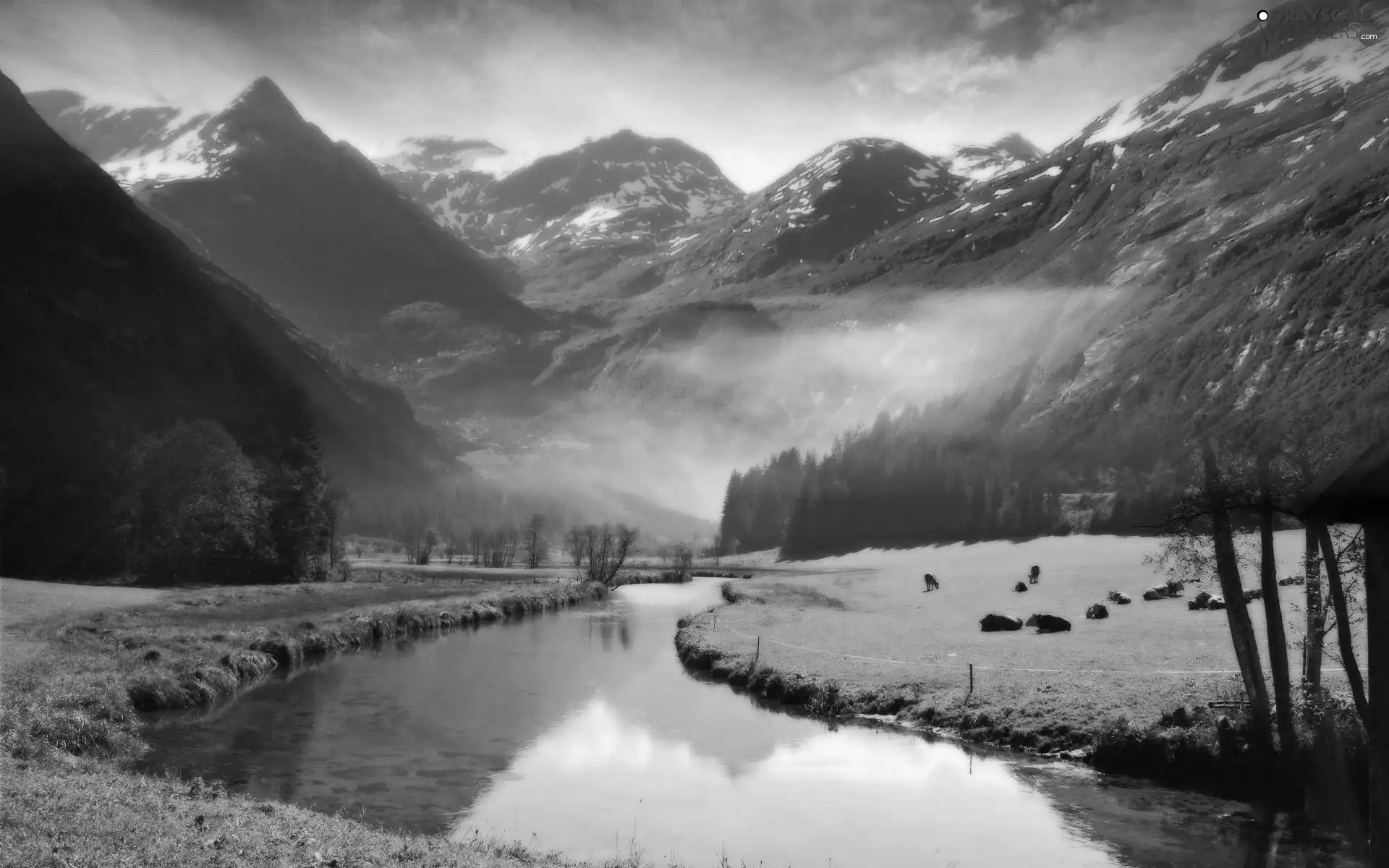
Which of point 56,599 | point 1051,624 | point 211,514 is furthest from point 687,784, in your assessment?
point 211,514

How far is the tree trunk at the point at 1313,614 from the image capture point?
25000mm

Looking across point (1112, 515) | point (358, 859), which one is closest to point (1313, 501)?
Answer: point (358, 859)

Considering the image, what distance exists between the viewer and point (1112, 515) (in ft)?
529

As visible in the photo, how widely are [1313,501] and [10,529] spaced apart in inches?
4798

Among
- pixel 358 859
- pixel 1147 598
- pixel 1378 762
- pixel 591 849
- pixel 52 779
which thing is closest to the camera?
pixel 1378 762

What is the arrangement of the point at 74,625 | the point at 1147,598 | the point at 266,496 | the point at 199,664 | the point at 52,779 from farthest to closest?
the point at 266,496 → the point at 1147,598 → the point at 74,625 → the point at 199,664 → the point at 52,779

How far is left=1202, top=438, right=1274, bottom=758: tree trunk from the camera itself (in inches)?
1103

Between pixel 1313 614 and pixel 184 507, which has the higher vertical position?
pixel 184 507

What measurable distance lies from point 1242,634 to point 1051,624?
43.5 meters

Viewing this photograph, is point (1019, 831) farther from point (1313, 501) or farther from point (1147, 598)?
point (1147, 598)

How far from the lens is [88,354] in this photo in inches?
5162

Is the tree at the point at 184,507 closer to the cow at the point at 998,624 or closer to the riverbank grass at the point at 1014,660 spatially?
the riverbank grass at the point at 1014,660

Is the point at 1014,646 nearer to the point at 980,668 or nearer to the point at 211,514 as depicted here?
the point at 980,668

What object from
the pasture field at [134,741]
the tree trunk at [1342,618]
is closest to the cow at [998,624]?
the tree trunk at [1342,618]
